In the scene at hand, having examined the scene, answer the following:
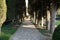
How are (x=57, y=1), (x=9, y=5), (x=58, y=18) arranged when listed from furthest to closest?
(x=58, y=18), (x=9, y=5), (x=57, y=1)

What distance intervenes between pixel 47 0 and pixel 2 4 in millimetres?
7820

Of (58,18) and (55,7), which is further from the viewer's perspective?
(58,18)

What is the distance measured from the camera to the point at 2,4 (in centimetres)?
1127

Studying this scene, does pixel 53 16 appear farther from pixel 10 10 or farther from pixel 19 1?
pixel 19 1

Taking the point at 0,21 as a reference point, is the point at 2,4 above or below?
above

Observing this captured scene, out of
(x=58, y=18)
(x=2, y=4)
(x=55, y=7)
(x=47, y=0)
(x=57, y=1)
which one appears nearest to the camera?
(x=2, y=4)

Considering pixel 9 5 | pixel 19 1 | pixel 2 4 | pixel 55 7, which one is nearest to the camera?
pixel 2 4

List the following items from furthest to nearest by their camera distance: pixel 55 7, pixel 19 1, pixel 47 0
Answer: pixel 19 1
pixel 47 0
pixel 55 7

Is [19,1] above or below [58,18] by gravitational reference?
above

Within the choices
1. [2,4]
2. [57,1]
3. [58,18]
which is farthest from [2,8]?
[58,18]

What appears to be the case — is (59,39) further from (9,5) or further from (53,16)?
(9,5)

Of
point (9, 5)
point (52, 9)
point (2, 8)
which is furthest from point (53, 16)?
point (9, 5)

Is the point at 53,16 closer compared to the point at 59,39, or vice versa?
the point at 59,39

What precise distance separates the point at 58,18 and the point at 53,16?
1385 inches
